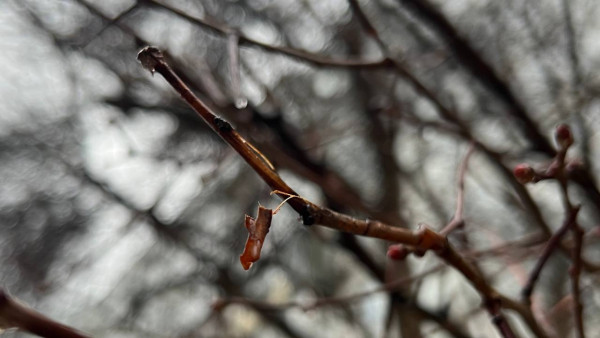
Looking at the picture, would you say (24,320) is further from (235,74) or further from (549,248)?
(549,248)

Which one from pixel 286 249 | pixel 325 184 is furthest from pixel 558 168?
pixel 286 249

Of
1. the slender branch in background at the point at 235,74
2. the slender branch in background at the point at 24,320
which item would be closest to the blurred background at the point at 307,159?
the slender branch in background at the point at 235,74

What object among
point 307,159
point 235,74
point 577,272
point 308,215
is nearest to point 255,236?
point 308,215

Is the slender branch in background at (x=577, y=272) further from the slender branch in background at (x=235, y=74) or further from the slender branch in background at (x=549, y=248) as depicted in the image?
the slender branch in background at (x=235, y=74)

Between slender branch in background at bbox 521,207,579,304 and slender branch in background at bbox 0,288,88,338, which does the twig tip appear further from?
slender branch in background at bbox 521,207,579,304

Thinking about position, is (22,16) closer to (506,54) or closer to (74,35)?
(74,35)

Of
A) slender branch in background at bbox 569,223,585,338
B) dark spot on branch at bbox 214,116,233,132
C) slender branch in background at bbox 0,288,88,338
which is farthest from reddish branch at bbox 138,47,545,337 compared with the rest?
slender branch in background at bbox 569,223,585,338
